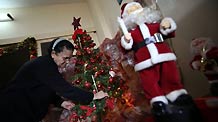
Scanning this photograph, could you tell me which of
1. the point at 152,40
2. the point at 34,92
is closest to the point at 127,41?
the point at 152,40

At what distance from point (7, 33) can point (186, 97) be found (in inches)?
119

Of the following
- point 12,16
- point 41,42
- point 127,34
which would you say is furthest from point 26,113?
point 12,16

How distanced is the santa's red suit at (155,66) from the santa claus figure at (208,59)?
0.14m

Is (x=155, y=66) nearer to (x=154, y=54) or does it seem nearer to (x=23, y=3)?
(x=154, y=54)

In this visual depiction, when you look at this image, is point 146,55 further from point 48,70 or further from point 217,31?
point 48,70

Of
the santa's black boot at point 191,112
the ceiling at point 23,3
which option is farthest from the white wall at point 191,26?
the ceiling at point 23,3

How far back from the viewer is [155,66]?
108cm

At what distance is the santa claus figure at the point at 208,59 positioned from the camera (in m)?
1.01

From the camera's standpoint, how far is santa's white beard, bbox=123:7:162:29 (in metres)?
1.15

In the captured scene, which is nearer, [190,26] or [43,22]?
[190,26]

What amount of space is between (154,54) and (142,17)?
0.77ft

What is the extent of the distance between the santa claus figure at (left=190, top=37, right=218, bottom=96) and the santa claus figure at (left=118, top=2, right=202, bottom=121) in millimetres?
135

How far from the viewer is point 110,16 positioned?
2.72 meters

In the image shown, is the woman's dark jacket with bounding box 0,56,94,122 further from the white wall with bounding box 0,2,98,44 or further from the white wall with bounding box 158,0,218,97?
the white wall with bounding box 0,2,98,44
